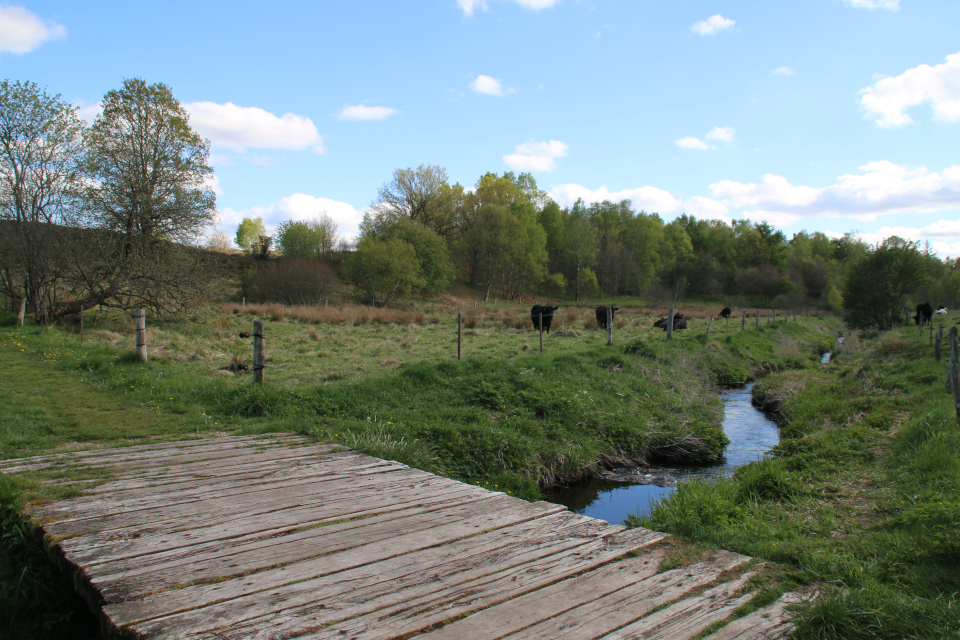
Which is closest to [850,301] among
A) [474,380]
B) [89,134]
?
[474,380]

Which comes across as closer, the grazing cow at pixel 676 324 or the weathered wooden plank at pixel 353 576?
the weathered wooden plank at pixel 353 576

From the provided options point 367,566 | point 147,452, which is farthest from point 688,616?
point 147,452

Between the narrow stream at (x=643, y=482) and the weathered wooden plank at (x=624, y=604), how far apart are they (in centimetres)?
320

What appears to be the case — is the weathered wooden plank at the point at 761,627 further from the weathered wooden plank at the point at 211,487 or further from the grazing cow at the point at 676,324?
the grazing cow at the point at 676,324

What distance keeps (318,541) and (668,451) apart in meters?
7.71

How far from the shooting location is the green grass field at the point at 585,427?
12.0 feet

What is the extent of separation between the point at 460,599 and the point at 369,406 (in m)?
6.04

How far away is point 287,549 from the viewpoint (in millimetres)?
3359

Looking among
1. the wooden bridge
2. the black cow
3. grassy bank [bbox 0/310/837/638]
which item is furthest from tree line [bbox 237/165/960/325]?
the wooden bridge

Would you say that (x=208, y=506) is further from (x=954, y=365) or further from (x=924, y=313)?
(x=924, y=313)

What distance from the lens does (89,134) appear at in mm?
22219

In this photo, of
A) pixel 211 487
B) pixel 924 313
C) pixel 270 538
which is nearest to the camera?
pixel 270 538

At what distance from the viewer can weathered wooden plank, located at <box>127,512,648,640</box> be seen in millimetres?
2555

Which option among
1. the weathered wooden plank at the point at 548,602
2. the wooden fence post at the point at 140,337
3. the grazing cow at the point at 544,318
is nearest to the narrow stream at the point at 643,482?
the weathered wooden plank at the point at 548,602
